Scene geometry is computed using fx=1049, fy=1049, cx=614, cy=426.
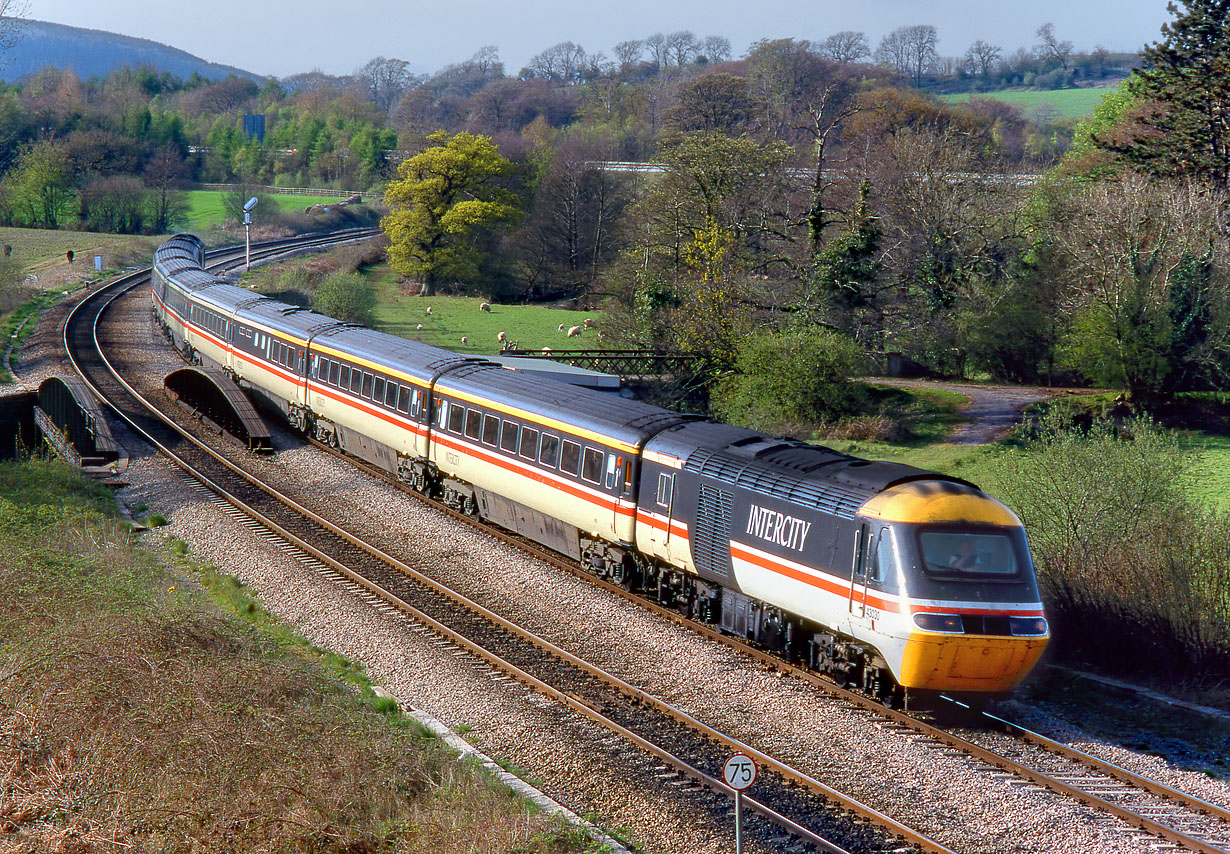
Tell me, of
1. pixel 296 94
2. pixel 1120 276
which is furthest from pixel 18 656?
pixel 296 94

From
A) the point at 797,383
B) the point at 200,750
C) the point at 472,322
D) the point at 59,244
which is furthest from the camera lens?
the point at 59,244

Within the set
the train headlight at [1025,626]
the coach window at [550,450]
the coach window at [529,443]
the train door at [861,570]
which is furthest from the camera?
the coach window at [529,443]

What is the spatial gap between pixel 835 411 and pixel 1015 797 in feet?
76.8

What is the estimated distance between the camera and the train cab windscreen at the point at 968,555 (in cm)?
1169

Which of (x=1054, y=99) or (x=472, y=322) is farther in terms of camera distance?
(x=1054, y=99)

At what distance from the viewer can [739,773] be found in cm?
879

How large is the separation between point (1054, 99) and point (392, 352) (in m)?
131

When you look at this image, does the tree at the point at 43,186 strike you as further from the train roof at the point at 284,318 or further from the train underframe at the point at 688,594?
the train underframe at the point at 688,594

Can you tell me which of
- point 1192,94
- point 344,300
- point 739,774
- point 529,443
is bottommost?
point 344,300

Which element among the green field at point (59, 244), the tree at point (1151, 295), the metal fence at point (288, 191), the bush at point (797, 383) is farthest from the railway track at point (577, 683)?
the metal fence at point (288, 191)

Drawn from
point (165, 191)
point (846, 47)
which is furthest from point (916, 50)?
point (165, 191)

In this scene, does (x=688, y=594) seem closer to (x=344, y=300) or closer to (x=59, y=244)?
(x=344, y=300)

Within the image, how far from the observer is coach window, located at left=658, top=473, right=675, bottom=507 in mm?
15398

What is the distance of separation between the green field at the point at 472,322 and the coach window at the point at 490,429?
24.1 m
